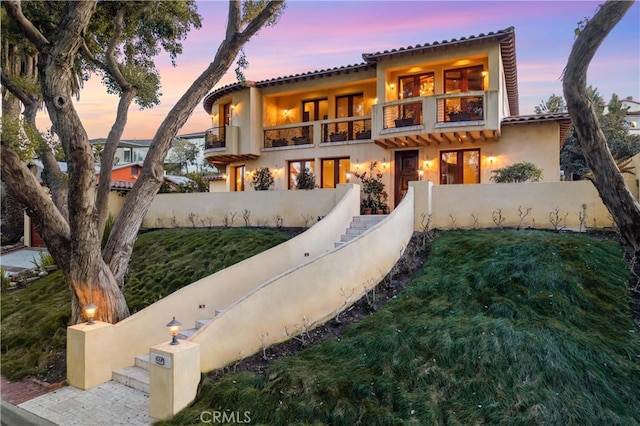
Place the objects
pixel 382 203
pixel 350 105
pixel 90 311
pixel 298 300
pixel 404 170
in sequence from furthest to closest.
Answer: pixel 350 105, pixel 404 170, pixel 382 203, pixel 298 300, pixel 90 311

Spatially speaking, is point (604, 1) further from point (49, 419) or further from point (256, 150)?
point (256, 150)

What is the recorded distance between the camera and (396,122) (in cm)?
1527

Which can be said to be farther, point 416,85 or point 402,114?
point 416,85

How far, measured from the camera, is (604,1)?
250 inches

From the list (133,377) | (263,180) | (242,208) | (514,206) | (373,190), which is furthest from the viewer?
(263,180)

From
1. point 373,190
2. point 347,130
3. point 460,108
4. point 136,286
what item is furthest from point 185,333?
point 347,130

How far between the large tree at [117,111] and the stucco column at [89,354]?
754 mm

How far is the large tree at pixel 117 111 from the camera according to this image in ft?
Answer: 21.7

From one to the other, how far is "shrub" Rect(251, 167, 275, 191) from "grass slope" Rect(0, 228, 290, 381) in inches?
173

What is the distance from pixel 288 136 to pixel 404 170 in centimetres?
619

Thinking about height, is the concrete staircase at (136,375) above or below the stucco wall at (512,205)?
below

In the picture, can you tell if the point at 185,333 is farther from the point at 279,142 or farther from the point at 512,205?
the point at 279,142

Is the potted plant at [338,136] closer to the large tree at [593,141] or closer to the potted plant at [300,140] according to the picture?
the potted plant at [300,140]

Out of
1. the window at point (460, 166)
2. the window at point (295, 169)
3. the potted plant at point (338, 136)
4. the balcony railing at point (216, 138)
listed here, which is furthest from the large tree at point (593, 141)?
the balcony railing at point (216, 138)
